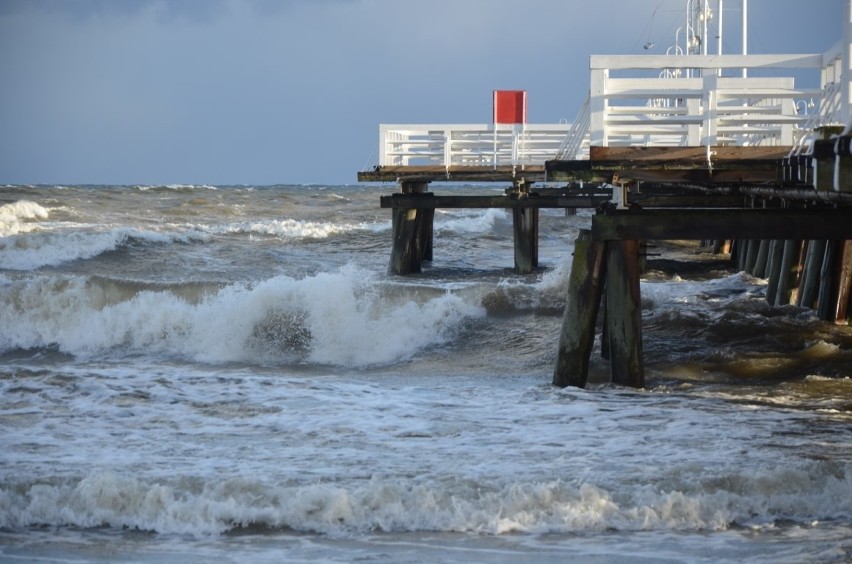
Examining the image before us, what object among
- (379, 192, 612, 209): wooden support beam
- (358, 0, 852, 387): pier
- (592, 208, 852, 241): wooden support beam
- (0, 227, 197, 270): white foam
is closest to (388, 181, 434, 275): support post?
(379, 192, 612, 209): wooden support beam

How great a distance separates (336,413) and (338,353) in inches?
182

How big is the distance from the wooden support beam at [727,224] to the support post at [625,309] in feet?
0.72

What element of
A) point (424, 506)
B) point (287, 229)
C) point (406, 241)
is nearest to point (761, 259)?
point (406, 241)

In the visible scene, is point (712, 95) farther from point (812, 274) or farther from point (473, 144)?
point (473, 144)

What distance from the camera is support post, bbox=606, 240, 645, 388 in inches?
398

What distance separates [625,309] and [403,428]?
2.25 m

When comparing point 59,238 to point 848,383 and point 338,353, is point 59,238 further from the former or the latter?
point 848,383

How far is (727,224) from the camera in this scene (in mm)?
9672

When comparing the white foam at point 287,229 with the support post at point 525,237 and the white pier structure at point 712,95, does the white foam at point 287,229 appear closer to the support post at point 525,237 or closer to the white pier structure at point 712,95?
the support post at point 525,237

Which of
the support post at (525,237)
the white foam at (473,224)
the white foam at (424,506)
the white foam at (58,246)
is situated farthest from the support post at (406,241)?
the white foam at (424,506)

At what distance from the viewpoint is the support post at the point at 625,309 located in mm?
10117

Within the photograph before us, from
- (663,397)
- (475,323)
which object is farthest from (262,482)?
(475,323)

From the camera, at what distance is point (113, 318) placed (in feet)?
54.5

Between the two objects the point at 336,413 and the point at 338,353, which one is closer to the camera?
the point at 336,413
